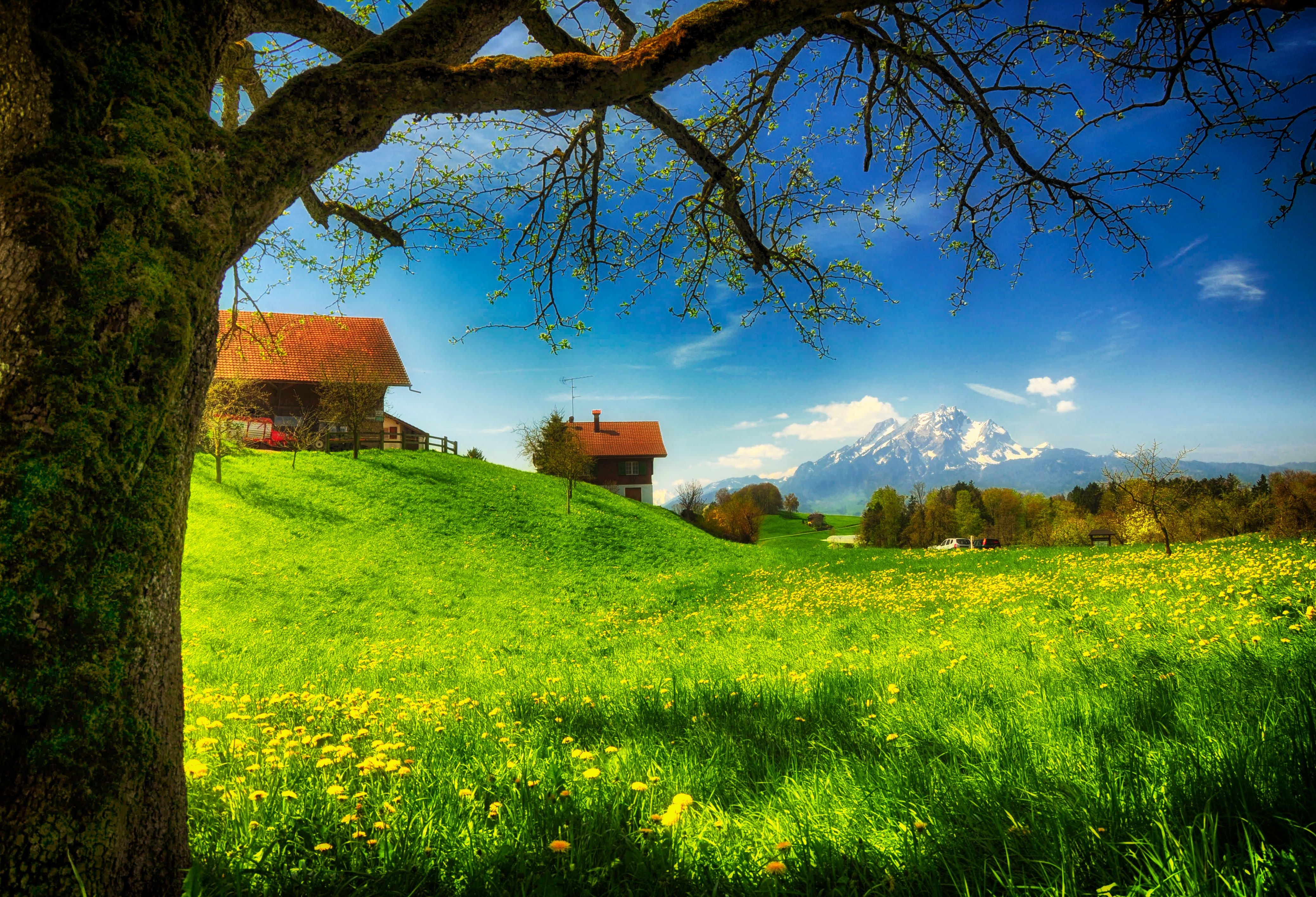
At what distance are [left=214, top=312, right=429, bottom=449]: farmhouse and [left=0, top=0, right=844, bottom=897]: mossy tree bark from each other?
3505 cm

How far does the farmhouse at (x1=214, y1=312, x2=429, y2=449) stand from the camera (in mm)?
36375

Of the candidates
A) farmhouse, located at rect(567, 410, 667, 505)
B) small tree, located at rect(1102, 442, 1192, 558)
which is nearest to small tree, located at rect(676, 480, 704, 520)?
farmhouse, located at rect(567, 410, 667, 505)

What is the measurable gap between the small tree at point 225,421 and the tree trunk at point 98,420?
2478 centimetres

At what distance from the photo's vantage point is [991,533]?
9638 centimetres

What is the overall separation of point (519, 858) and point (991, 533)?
110359mm

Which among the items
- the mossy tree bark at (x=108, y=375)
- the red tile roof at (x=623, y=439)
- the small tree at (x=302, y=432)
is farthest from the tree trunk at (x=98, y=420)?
the red tile roof at (x=623, y=439)

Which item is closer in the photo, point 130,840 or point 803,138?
point 130,840

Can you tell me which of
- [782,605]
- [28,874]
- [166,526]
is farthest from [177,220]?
[782,605]

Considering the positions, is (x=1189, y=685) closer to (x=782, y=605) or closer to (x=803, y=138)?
(x=803, y=138)

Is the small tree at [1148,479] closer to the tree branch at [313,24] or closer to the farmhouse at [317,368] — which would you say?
the tree branch at [313,24]

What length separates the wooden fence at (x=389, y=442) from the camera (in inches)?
1446

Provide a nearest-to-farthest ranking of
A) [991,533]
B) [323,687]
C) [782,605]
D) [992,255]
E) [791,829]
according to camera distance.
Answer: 1. [791,829]
2. [992,255]
3. [323,687]
4. [782,605]
5. [991,533]

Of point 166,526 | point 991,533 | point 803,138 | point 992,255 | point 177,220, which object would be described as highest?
point 803,138

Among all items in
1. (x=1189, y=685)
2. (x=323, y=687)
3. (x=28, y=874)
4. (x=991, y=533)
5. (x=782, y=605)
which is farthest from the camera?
(x=991, y=533)
